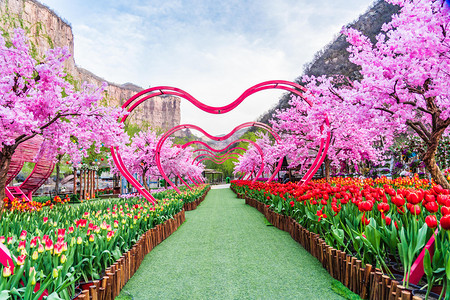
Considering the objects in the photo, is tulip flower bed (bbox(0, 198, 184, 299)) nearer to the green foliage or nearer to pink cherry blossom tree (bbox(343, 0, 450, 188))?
the green foliage

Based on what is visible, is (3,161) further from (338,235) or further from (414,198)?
(414,198)

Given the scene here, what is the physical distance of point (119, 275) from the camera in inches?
105

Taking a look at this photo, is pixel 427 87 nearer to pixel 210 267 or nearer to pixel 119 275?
pixel 210 267

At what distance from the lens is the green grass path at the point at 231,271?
269 centimetres

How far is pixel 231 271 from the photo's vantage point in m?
3.30

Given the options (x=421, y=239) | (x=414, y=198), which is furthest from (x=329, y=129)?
(x=421, y=239)

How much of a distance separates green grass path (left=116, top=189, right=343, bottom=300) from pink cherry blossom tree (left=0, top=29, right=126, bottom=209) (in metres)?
2.67

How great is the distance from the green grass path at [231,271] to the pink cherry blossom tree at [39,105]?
2.67 meters

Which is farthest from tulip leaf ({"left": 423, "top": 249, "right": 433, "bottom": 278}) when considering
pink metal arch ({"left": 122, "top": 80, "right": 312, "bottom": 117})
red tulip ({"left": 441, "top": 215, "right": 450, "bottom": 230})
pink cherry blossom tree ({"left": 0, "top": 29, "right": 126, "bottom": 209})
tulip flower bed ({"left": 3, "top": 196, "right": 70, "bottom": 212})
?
tulip flower bed ({"left": 3, "top": 196, "right": 70, "bottom": 212})

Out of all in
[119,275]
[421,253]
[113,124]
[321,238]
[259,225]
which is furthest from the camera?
[259,225]

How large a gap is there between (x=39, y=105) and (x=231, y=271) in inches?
161

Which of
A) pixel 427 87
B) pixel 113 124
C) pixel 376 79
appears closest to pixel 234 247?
pixel 113 124

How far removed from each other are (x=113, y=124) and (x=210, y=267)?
334cm

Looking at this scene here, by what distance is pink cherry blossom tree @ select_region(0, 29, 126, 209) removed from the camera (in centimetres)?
405
